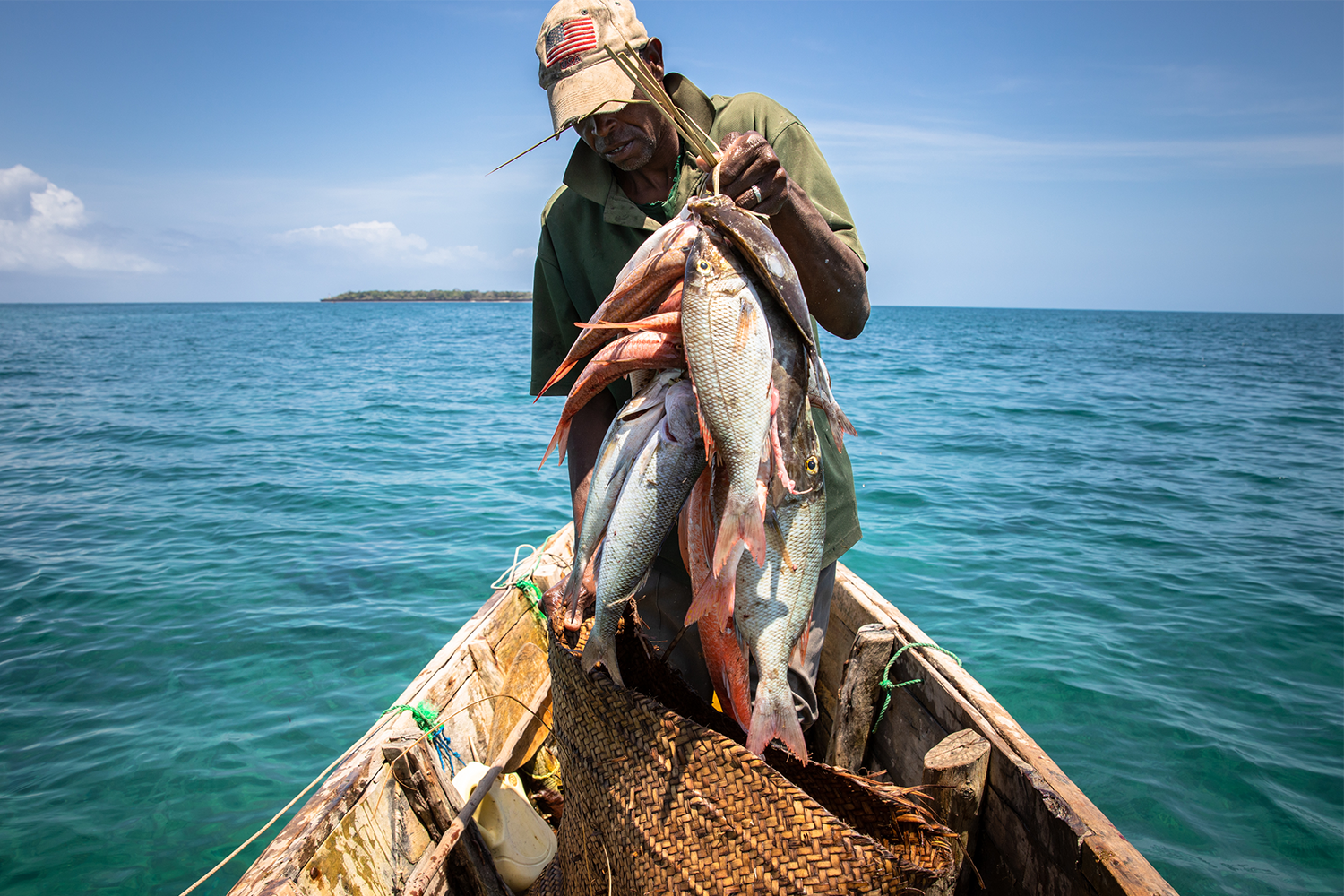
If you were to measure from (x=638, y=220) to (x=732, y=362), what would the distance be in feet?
3.65

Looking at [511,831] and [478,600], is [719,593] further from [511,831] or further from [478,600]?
[478,600]

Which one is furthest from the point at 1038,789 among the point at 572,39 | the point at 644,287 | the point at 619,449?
the point at 572,39

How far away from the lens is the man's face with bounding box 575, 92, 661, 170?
95.5 inches

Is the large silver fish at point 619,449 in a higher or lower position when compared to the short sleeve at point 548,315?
lower

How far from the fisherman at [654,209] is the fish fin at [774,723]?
474 mm

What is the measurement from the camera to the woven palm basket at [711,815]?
177 centimetres

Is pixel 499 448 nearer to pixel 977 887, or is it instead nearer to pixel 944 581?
pixel 944 581

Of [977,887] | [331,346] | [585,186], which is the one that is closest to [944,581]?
[977,887]

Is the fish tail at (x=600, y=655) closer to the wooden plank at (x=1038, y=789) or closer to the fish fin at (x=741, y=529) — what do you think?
the fish fin at (x=741, y=529)

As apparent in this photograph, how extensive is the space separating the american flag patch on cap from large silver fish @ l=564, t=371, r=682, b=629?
1104mm

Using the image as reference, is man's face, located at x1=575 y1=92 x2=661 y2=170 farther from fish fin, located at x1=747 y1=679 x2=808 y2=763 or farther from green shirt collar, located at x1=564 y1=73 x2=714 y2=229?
fish fin, located at x1=747 y1=679 x2=808 y2=763

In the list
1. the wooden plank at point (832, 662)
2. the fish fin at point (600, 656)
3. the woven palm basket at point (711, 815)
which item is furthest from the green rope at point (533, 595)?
the fish fin at point (600, 656)

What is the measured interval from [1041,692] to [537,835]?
17.5 ft

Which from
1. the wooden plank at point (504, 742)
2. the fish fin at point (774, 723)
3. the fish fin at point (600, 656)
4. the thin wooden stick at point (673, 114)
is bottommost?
the wooden plank at point (504, 742)
